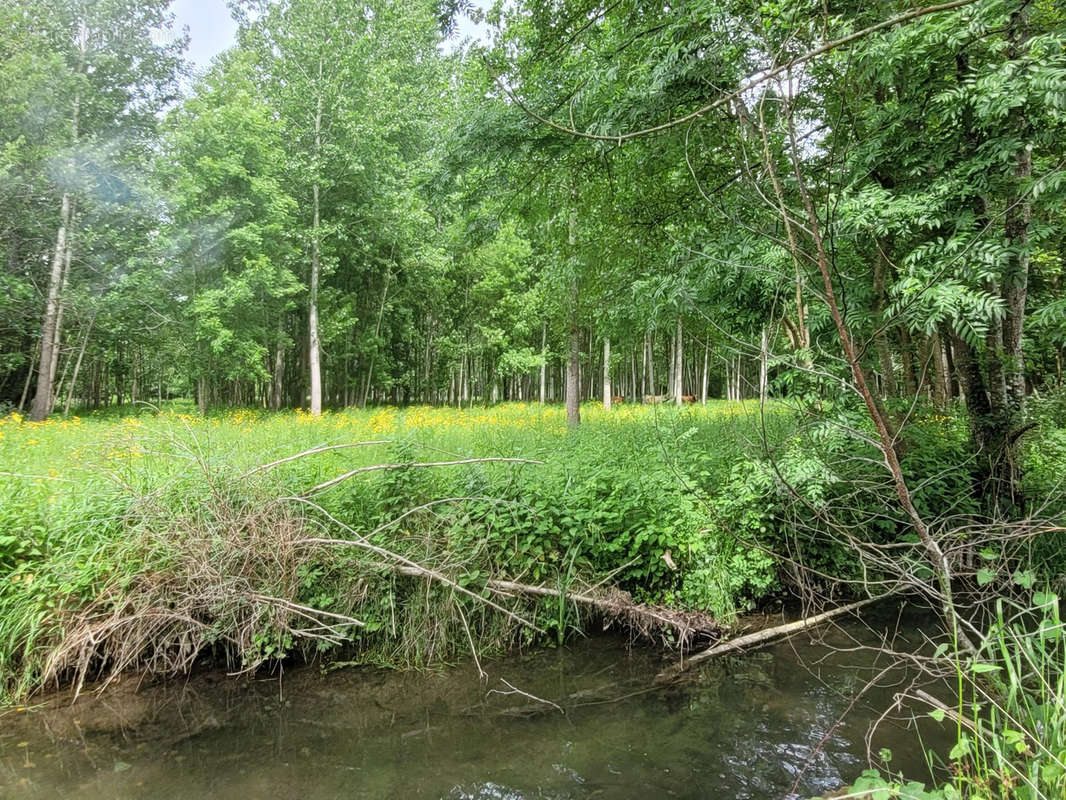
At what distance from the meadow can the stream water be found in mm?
343

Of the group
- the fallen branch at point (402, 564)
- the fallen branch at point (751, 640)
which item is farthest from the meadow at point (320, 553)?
the fallen branch at point (751, 640)

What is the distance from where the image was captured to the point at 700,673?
412 centimetres

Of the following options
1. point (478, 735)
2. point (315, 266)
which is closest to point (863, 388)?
point (478, 735)

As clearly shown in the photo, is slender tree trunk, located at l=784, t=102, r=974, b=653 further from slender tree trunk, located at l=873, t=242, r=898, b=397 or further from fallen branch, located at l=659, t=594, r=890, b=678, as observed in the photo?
fallen branch, located at l=659, t=594, r=890, b=678

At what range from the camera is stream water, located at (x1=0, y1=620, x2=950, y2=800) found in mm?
2965

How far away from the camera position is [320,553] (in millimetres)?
4367

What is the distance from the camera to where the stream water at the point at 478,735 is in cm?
296

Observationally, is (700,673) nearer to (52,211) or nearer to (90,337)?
(52,211)

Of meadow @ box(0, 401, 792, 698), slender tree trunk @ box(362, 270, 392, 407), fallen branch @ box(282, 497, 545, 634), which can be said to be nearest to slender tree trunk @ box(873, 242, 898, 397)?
meadow @ box(0, 401, 792, 698)

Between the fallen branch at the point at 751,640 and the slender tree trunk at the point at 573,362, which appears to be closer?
the fallen branch at the point at 751,640

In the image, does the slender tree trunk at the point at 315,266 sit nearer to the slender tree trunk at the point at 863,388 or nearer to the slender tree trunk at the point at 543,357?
the slender tree trunk at the point at 543,357

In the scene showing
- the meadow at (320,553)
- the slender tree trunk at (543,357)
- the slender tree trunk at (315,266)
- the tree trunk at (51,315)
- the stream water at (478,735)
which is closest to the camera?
the stream water at (478,735)

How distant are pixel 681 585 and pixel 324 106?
1884 centimetres

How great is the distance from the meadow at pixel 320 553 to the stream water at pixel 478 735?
1.12 feet
